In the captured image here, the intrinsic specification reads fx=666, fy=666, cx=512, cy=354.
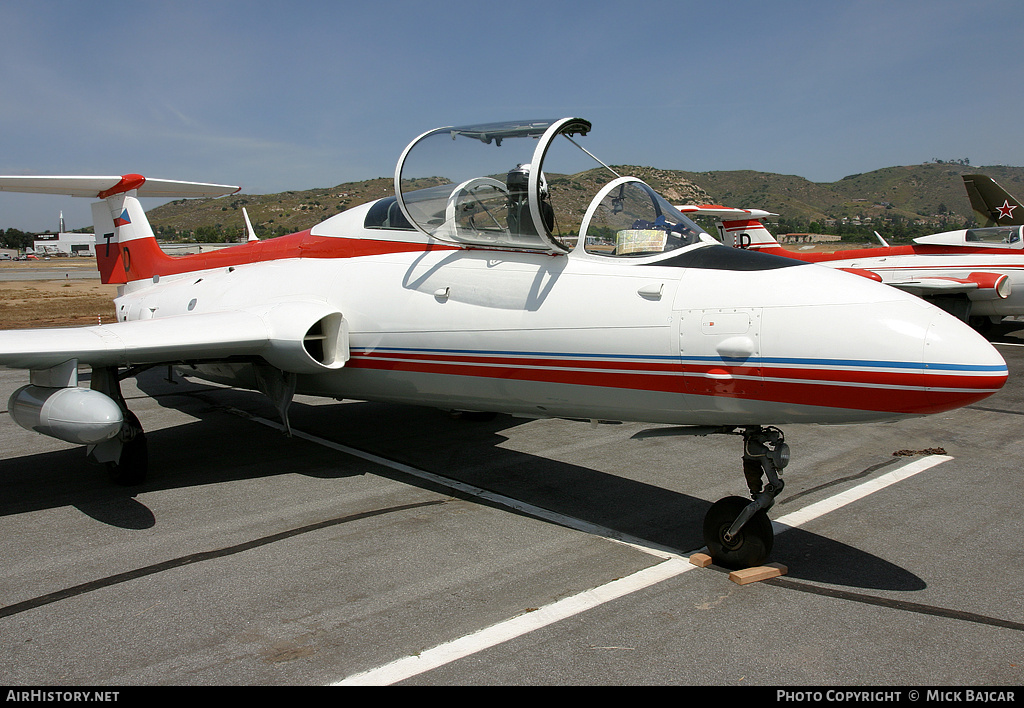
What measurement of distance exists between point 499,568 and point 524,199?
9.13 ft

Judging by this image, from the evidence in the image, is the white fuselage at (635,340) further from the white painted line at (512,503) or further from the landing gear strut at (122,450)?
the landing gear strut at (122,450)

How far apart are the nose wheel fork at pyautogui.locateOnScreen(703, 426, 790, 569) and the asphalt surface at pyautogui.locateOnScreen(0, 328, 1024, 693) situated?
9.8 inches

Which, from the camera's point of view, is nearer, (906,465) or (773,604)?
(773,604)

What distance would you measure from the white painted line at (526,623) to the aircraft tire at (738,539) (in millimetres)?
227

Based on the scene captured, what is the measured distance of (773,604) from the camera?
3.95m

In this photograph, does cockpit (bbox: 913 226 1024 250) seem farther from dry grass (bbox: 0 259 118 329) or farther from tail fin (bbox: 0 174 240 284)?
dry grass (bbox: 0 259 118 329)

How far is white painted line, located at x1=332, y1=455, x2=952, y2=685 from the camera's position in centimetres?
327

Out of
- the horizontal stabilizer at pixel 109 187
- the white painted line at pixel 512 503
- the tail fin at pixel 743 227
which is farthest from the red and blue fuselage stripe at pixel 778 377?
the tail fin at pixel 743 227

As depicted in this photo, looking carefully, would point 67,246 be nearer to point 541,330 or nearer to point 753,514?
point 541,330

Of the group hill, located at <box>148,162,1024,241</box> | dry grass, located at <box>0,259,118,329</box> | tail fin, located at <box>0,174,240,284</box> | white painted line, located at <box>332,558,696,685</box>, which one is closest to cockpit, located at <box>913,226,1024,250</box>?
white painted line, located at <box>332,558,696,685</box>

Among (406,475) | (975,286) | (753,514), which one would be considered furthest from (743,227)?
(753,514)
